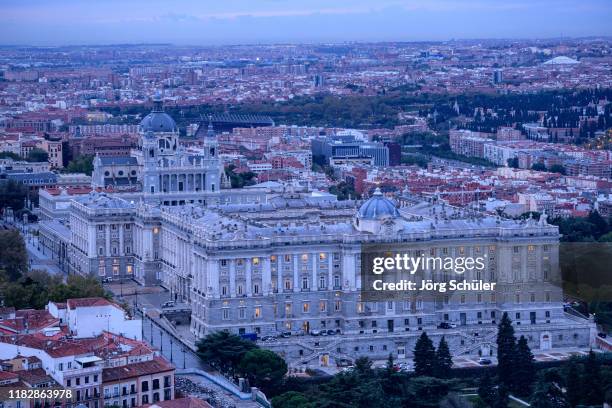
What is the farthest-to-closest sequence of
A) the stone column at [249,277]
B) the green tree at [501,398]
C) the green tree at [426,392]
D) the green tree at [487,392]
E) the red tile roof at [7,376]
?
1. the stone column at [249,277]
2. the green tree at [487,392]
3. the green tree at [501,398]
4. the green tree at [426,392]
5. the red tile roof at [7,376]

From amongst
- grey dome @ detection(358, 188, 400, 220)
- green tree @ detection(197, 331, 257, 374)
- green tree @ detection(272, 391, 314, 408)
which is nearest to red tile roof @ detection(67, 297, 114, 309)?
green tree @ detection(197, 331, 257, 374)

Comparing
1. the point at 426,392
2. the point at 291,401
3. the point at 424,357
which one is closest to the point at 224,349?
the point at 424,357

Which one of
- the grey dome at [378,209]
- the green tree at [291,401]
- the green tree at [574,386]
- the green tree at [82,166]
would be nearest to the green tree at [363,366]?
the green tree at [291,401]

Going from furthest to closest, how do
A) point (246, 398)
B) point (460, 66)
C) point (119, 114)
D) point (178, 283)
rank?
point (460, 66)
point (119, 114)
point (178, 283)
point (246, 398)

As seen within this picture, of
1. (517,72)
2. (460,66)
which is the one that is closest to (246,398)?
(517,72)

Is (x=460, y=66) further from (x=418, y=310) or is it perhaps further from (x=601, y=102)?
(x=418, y=310)

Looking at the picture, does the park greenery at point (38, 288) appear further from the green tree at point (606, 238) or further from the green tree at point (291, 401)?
the green tree at point (606, 238)

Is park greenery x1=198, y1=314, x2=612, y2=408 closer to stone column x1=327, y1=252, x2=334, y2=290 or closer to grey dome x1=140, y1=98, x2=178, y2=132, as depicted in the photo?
stone column x1=327, y1=252, x2=334, y2=290
